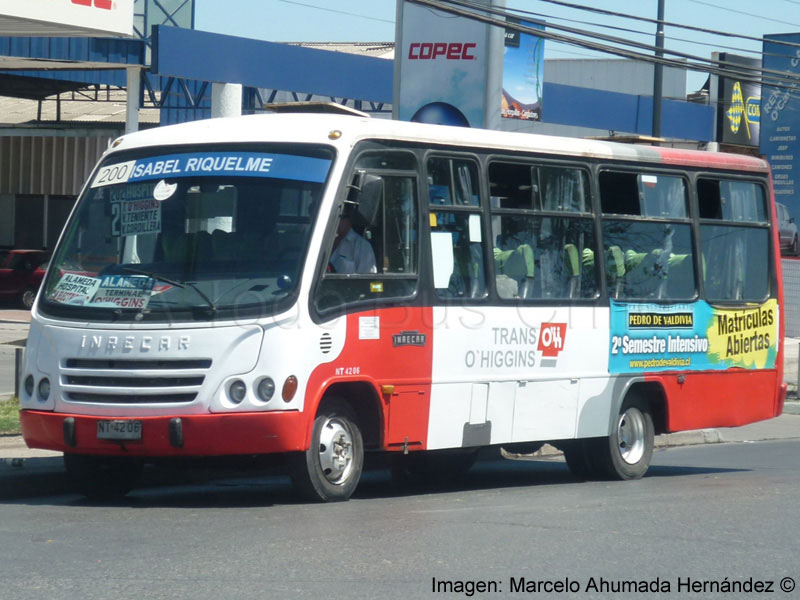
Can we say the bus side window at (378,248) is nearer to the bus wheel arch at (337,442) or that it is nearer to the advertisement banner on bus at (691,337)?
the bus wheel arch at (337,442)

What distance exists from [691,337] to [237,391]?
5067mm

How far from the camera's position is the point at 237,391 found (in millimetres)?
9023

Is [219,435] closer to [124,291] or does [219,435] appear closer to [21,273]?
[124,291]

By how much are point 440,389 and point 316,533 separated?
101 inches

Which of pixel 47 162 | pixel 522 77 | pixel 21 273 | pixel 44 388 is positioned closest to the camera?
pixel 44 388

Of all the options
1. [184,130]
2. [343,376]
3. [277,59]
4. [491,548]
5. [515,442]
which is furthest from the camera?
[277,59]

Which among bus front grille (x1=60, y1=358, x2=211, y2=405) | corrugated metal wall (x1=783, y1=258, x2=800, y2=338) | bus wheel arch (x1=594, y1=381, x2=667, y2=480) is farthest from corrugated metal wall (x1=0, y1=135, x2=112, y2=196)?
bus front grille (x1=60, y1=358, x2=211, y2=405)

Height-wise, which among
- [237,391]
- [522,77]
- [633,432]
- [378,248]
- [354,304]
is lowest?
[633,432]

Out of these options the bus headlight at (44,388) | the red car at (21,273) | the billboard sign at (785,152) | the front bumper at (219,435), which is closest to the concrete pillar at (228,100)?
the bus headlight at (44,388)

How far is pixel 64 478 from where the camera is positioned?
1035 centimetres

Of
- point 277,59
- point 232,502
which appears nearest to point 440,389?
point 232,502

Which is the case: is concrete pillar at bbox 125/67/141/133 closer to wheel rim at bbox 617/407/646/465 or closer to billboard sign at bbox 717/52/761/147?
wheel rim at bbox 617/407/646/465

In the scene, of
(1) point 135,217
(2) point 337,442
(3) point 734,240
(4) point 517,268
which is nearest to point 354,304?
(2) point 337,442

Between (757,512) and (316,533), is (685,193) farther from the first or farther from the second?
(316,533)
